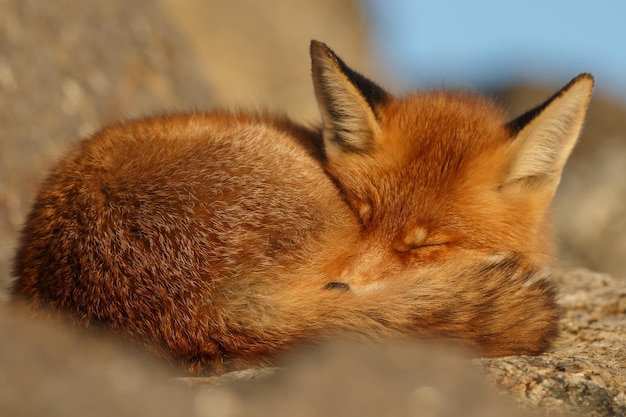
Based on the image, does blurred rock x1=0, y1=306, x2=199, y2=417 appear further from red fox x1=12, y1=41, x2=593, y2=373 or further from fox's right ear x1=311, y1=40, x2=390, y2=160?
fox's right ear x1=311, y1=40, x2=390, y2=160

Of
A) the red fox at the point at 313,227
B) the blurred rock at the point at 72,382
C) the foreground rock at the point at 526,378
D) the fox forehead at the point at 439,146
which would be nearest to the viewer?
the blurred rock at the point at 72,382

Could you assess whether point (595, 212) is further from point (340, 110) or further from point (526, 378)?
point (526, 378)

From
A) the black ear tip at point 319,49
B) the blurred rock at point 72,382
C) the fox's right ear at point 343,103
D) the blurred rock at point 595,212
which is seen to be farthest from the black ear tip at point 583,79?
the blurred rock at point 595,212

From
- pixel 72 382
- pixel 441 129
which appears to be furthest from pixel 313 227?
pixel 72 382

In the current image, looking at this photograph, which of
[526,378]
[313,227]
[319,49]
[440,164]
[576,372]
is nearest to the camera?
[526,378]

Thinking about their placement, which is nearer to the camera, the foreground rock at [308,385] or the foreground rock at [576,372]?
the foreground rock at [308,385]

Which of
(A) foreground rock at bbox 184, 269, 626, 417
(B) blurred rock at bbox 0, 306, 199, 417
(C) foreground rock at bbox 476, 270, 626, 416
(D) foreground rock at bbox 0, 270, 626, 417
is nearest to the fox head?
(C) foreground rock at bbox 476, 270, 626, 416

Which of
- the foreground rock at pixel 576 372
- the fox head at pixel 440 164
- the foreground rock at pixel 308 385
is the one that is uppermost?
the fox head at pixel 440 164

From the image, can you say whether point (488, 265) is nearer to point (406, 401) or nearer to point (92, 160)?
point (406, 401)

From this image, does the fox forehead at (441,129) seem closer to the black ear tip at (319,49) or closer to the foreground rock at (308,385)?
the black ear tip at (319,49)
